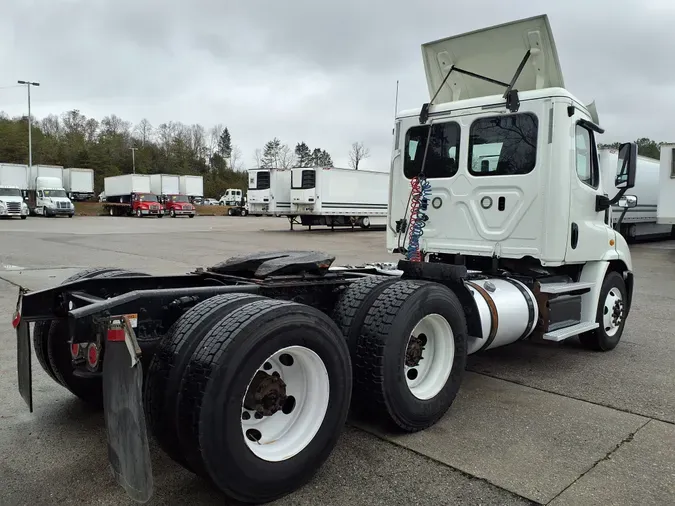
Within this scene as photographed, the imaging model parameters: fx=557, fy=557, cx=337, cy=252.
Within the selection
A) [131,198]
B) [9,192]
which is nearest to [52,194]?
[9,192]

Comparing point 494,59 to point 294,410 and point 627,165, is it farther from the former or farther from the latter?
point 294,410

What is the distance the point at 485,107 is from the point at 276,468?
398 centimetres

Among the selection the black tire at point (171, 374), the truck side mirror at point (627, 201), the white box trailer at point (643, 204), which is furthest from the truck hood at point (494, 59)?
the white box trailer at point (643, 204)

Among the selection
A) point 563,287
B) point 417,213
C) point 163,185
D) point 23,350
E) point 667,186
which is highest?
point 163,185

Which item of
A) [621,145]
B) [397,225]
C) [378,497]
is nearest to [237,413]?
[378,497]

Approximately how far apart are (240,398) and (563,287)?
3.77 m

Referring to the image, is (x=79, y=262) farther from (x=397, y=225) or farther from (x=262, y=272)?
(x=262, y=272)

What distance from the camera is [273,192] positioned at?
29984 mm

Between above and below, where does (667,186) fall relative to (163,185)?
below

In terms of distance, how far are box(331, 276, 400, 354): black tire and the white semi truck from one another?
41.7m

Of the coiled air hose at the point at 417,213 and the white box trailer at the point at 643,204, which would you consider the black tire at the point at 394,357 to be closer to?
the coiled air hose at the point at 417,213

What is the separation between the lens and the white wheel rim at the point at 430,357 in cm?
386

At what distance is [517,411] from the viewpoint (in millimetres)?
4199

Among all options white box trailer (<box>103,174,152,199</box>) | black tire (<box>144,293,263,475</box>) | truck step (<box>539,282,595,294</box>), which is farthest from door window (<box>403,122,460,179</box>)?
white box trailer (<box>103,174,152,199</box>)
